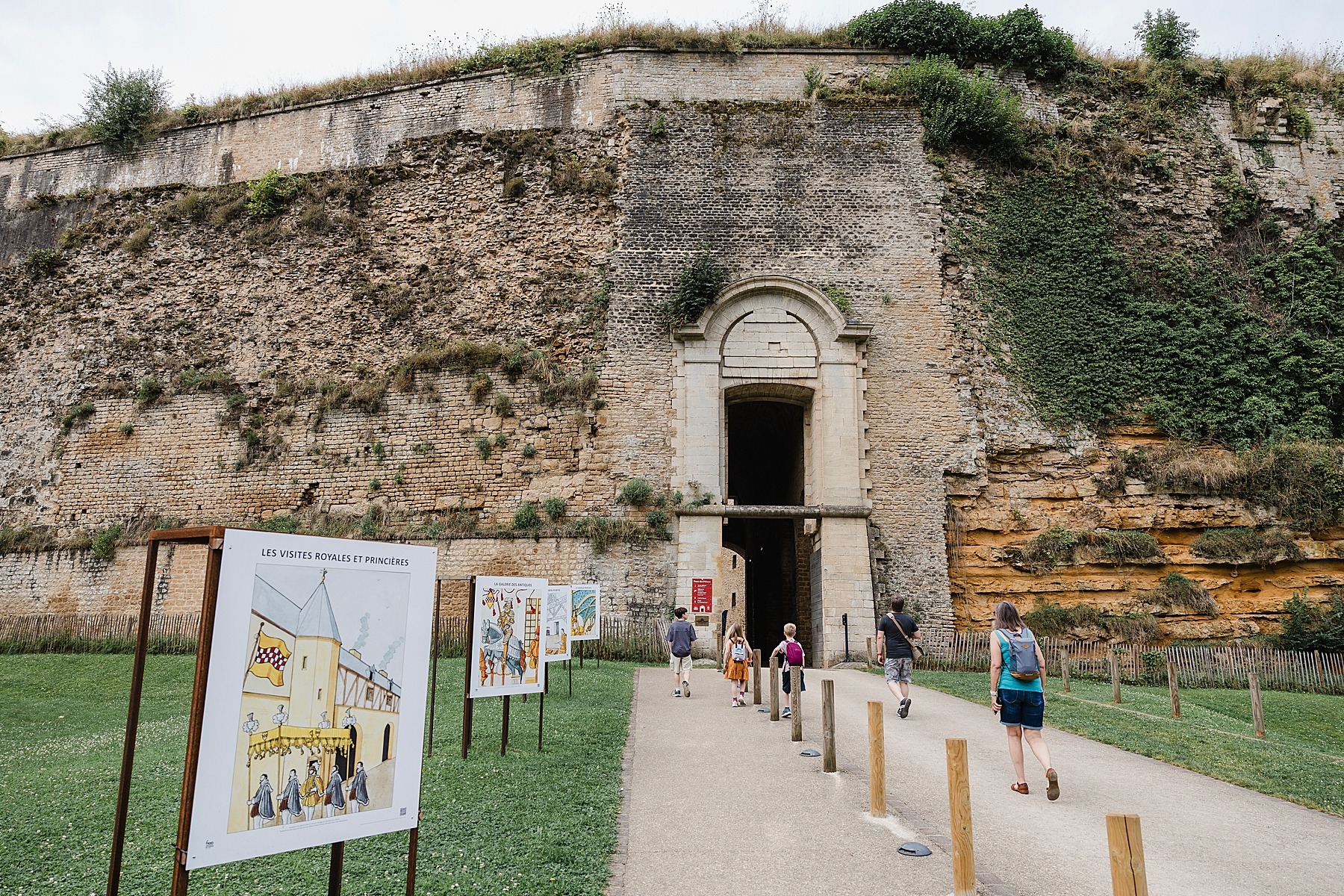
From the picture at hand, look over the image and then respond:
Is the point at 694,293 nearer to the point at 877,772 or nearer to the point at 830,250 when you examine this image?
the point at 830,250

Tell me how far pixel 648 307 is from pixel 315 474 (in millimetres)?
8933

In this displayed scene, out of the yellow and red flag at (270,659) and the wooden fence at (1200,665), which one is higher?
the yellow and red flag at (270,659)

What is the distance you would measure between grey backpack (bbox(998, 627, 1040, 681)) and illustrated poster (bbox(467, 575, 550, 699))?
423cm

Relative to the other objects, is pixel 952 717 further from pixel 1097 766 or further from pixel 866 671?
pixel 866 671

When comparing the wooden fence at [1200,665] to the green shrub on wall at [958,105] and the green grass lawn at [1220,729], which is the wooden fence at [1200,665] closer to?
the green grass lawn at [1220,729]

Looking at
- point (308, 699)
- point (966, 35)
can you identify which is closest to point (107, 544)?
point (308, 699)

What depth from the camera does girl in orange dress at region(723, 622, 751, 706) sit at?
11.2m

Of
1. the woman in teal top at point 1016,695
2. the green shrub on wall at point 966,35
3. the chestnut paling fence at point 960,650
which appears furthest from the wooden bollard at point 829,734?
the green shrub on wall at point 966,35

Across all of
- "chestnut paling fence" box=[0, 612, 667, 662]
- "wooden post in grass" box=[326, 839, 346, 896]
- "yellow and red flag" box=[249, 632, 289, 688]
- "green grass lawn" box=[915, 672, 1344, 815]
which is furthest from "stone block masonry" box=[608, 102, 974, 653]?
"yellow and red flag" box=[249, 632, 289, 688]

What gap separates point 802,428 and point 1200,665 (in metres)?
9.60

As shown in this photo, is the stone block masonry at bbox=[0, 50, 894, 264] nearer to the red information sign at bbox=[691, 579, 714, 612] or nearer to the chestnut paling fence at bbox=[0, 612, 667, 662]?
the red information sign at bbox=[691, 579, 714, 612]

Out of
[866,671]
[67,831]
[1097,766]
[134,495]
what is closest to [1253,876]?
[1097,766]

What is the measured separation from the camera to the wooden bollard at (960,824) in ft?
14.5

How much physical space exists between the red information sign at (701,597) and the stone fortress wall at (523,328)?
0.65m
